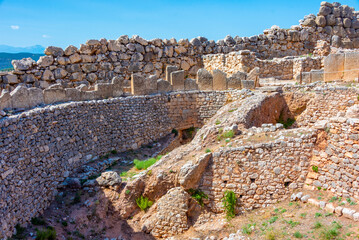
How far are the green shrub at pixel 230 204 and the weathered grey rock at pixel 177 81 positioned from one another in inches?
232

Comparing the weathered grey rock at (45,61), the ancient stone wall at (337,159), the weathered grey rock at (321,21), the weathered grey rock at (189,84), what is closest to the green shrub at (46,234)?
the ancient stone wall at (337,159)

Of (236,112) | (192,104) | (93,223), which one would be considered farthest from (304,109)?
(93,223)

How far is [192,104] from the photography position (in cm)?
1357

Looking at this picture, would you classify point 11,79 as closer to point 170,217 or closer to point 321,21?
point 170,217

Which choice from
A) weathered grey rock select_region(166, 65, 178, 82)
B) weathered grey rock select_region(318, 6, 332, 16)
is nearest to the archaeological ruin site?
weathered grey rock select_region(166, 65, 178, 82)

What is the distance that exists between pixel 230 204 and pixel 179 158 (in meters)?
1.83

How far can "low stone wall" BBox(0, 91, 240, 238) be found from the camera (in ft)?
24.9

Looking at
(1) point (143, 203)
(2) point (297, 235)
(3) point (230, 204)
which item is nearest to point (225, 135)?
(3) point (230, 204)

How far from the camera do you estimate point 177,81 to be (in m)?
13.7

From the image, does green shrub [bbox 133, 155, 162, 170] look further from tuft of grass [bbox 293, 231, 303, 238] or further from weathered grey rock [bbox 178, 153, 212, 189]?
tuft of grass [bbox 293, 231, 303, 238]

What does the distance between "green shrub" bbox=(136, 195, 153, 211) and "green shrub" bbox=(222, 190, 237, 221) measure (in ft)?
6.25

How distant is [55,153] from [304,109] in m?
8.15

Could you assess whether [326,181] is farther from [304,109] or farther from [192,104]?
[192,104]

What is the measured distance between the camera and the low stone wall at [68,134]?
7.58 m
